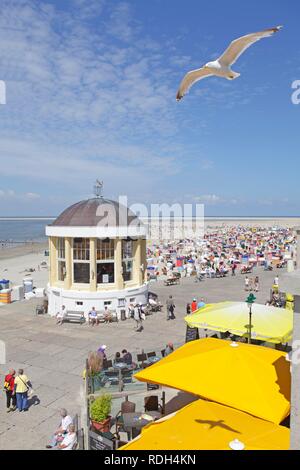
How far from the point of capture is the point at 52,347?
13141 millimetres

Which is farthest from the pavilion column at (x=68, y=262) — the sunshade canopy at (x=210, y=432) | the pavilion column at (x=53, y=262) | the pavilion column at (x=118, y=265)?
the sunshade canopy at (x=210, y=432)

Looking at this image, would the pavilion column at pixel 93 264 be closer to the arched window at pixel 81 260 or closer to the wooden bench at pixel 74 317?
the arched window at pixel 81 260

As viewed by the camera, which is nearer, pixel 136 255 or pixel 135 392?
pixel 135 392

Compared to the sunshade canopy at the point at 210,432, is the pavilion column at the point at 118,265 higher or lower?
higher

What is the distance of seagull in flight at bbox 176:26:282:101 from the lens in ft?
16.9

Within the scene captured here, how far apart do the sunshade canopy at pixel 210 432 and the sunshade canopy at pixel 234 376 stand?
264 millimetres

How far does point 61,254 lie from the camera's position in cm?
1859

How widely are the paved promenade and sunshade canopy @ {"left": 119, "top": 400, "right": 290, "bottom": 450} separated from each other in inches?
130

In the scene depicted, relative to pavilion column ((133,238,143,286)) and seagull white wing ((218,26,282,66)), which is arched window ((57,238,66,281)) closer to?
pavilion column ((133,238,143,286))

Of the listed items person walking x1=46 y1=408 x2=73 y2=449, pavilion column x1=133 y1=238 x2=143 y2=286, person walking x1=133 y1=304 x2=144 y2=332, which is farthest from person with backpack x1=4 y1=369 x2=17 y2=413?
pavilion column x1=133 y1=238 x2=143 y2=286

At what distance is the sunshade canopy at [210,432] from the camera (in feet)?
15.6
